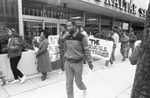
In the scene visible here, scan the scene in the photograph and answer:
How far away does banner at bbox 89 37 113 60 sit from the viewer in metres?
5.74

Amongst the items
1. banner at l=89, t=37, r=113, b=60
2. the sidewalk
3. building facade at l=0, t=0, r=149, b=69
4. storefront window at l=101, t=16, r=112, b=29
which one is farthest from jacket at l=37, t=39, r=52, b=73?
storefront window at l=101, t=16, r=112, b=29

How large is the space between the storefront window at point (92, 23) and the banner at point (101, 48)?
18.4ft

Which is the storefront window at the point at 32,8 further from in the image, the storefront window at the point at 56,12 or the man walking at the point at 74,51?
the man walking at the point at 74,51

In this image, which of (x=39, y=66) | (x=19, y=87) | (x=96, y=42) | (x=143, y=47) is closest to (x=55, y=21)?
(x=96, y=42)

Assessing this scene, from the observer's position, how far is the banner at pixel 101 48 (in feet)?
18.8

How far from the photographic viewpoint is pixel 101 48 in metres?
5.93

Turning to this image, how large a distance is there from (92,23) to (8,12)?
7.75 metres

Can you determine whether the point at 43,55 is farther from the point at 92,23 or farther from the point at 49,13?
the point at 92,23

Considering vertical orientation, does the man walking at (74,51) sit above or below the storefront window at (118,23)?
below

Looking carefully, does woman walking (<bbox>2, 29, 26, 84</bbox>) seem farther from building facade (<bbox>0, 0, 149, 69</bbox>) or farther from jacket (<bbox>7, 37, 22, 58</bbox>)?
building facade (<bbox>0, 0, 149, 69</bbox>)

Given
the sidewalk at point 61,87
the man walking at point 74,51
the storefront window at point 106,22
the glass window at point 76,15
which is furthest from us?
the storefront window at point 106,22

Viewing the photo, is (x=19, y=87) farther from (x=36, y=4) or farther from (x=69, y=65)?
(x=36, y=4)

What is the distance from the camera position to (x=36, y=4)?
8133 millimetres

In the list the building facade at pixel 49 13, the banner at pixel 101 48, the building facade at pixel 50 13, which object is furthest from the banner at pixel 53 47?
the banner at pixel 101 48
